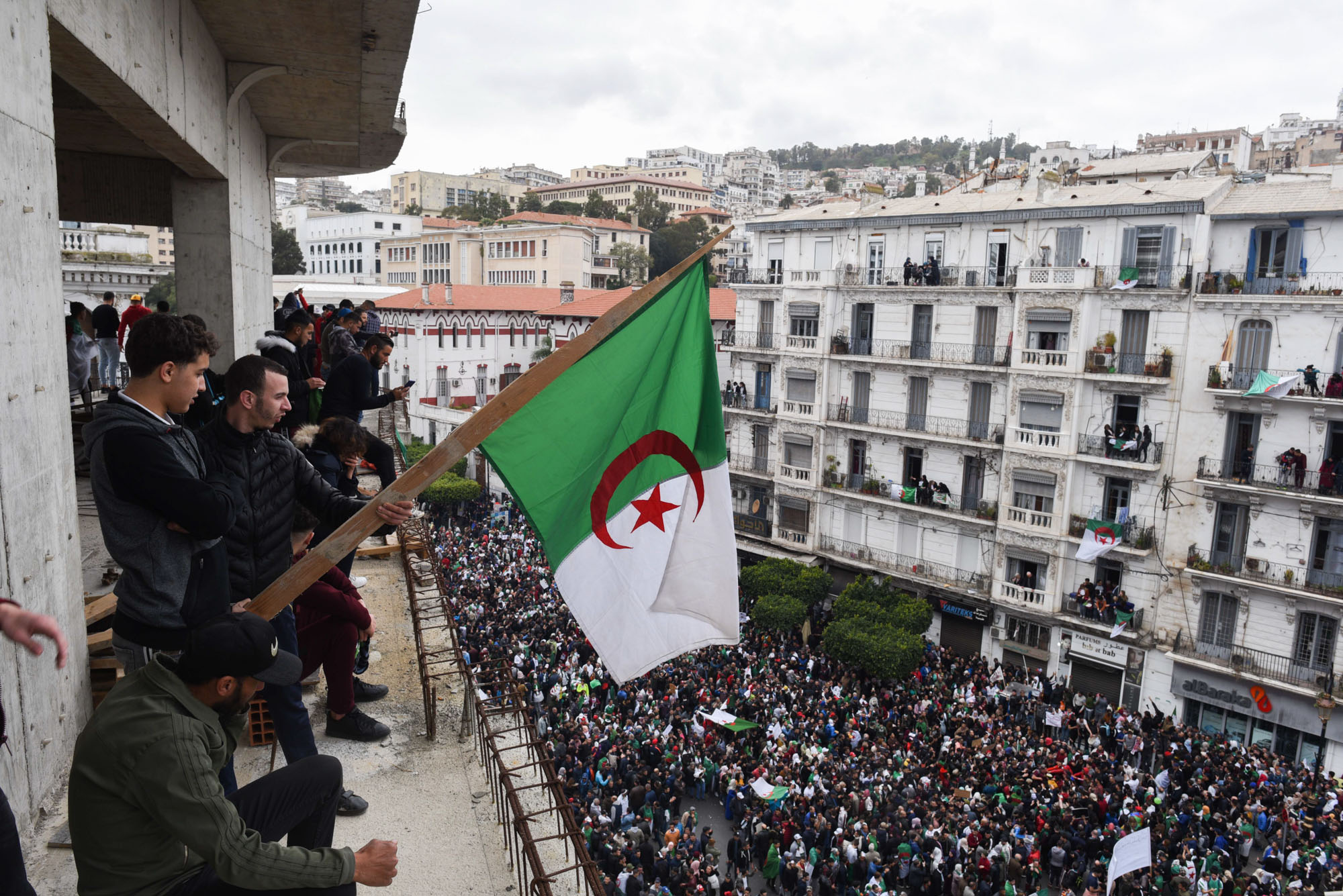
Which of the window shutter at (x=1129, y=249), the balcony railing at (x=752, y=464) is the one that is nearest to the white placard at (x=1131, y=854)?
the window shutter at (x=1129, y=249)

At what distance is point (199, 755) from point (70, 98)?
9.17m

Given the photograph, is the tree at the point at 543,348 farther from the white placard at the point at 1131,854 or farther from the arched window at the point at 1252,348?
the white placard at the point at 1131,854

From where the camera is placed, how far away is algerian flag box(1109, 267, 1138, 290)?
1035 inches

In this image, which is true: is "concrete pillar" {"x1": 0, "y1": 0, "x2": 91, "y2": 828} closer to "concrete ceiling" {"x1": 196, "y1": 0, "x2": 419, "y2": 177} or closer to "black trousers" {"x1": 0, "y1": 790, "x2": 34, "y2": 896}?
"black trousers" {"x1": 0, "y1": 790, "x2": 34, "y2": 896}

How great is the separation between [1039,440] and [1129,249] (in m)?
6.43

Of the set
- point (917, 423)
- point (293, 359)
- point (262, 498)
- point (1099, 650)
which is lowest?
point (1099, 650)

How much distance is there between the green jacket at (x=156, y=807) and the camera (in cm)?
274

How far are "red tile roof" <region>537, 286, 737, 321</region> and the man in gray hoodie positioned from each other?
45.1m

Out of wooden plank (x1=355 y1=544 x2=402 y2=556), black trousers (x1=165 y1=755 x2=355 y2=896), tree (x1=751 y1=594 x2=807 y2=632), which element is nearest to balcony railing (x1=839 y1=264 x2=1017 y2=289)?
tree (x1=751 y1=594 x2=807 y2=632)

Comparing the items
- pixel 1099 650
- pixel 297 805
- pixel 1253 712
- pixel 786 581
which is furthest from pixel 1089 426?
pixel 297 805

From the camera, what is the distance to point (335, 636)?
6.20 meters

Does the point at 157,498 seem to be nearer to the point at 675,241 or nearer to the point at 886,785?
the point at 886,785

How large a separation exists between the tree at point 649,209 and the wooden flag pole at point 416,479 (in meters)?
94.3

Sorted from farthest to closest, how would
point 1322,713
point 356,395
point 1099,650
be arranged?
point 1099,650 < point 1322,713 < point 356,395
